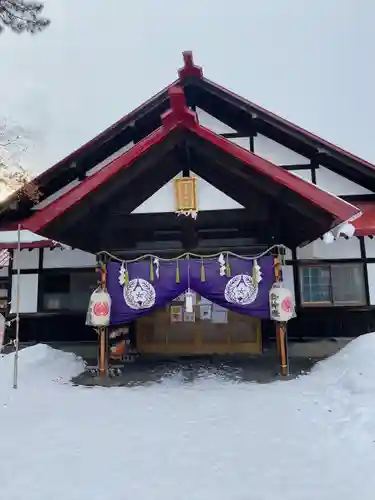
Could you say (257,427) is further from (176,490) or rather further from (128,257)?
(128,257)

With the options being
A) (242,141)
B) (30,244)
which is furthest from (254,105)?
(30,244)

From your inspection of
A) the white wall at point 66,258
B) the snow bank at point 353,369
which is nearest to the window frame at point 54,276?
the white wall at point 66,258

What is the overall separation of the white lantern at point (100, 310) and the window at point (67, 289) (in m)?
2.59

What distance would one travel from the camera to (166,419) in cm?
508

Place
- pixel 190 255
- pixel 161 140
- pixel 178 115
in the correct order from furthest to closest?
pixel 190 255 < pixel 161 140 < pixel 178 115

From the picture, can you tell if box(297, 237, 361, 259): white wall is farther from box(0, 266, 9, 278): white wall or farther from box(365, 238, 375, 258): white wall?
box(0, 266, 9, 278): white wall

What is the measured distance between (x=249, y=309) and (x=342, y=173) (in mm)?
4437

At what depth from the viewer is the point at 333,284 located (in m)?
9.32

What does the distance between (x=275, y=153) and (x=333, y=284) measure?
3428 millimetres

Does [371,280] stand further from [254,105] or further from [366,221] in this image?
[254,105]

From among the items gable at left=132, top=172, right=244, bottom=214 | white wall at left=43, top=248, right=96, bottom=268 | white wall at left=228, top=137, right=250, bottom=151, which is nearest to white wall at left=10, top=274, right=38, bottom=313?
white wall at left=43, top=248, right=96, bottom=268

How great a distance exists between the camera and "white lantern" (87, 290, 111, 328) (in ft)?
23.6

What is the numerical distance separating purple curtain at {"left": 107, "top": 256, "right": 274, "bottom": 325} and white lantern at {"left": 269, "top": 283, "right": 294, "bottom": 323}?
0.22 m

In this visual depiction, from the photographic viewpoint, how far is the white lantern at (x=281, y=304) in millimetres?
7021
